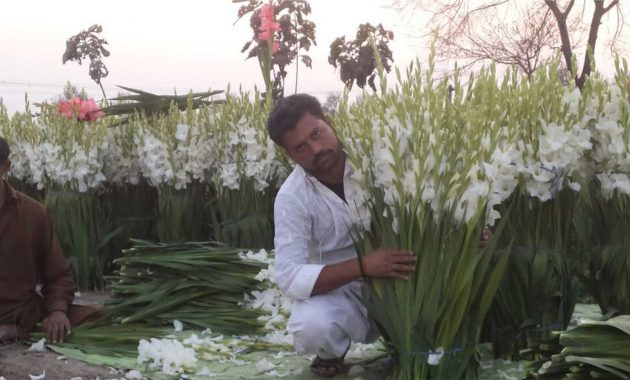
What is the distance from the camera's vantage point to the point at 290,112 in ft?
9.41

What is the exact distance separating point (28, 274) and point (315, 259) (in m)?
1.66

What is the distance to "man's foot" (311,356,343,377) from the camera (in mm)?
2936

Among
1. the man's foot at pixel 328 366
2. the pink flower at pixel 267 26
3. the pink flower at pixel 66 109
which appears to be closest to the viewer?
the man's foot at pixel 328 366

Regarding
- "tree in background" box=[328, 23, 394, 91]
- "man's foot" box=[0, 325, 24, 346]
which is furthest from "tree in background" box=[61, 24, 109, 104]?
"man's foot" box=[0, 325, 24, 346]

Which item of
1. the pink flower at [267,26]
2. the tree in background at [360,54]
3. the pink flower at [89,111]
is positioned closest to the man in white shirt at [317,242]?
the pink flower at [267,26]

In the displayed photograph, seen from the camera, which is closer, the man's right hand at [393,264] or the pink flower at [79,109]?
the man's right hand at [393,264]

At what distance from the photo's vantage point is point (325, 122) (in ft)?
9.67

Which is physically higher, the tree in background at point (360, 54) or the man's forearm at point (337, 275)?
the tree in background at point (360, 54)

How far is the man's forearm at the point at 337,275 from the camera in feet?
8.83

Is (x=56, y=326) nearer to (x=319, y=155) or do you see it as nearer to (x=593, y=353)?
(x=319, y=155)

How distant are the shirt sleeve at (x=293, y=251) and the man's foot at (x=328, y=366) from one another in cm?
29

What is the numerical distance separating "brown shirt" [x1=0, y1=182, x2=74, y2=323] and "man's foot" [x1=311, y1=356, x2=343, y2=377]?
151 cm

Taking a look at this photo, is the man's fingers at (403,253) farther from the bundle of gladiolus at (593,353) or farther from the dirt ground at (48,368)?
the dirt ground at (48,368)

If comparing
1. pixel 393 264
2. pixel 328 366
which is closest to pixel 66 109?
pixel 328 366
